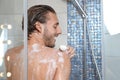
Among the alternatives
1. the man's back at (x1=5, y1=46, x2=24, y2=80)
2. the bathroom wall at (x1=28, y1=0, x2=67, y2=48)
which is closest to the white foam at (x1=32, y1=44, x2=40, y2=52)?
the man's back at (x1=5, y1=46, x2=24, y2=80)

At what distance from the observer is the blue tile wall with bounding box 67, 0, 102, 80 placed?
2.18 m

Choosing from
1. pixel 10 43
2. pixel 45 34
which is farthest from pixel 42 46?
pixel 10 43

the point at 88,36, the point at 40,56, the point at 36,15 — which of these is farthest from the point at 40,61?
the point at 88,36

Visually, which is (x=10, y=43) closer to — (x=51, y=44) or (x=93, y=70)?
(x=51, y=44)

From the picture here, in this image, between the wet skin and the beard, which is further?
the beard

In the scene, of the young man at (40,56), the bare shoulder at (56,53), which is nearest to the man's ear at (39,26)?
the young man at (40,56)

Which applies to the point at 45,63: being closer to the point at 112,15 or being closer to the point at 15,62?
the point at 15,62

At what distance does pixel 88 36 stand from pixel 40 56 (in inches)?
37.5

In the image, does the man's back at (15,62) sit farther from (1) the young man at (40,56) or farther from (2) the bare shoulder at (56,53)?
(2) the bare shoulder at (56,53)

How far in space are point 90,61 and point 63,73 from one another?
911 mm

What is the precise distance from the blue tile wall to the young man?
0.76 metres

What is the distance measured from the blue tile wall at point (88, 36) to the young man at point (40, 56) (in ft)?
2.50

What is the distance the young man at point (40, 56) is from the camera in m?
1.20

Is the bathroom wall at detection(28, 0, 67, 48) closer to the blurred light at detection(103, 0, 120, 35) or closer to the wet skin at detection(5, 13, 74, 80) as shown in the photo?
the blurred light at detection(103, 0, 120, 35)
